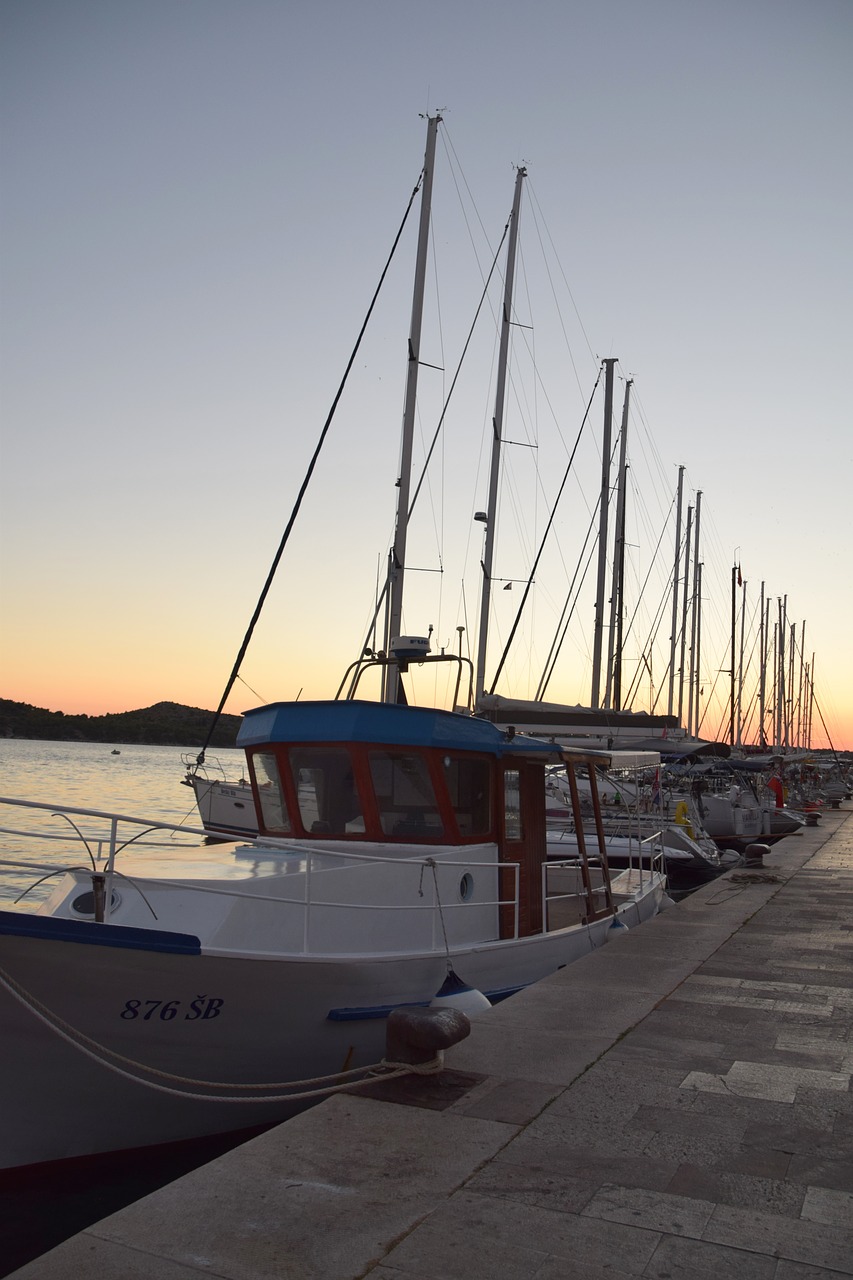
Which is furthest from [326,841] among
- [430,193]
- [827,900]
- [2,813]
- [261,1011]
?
[2,813]

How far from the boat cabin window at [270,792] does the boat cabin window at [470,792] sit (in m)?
1.58

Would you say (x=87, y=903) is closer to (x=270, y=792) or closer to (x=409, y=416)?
(x=270, y=792)

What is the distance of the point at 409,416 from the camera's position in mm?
16766

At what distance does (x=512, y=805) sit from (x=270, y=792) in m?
2.40

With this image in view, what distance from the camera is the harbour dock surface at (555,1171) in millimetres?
3871

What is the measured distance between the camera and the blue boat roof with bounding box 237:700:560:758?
362 inches

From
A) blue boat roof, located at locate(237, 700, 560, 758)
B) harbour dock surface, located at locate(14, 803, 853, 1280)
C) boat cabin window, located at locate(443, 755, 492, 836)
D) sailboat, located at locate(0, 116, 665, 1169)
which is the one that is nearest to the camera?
harbour dock surface, located at locate(14, 803, 853, 1280)

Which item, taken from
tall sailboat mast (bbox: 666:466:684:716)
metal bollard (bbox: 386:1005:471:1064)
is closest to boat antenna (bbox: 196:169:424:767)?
metal bollard (bbox: 386:1005:471:1064)

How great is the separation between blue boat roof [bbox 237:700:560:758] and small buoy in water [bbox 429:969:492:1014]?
79.1 inches

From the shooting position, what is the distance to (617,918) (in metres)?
12.3

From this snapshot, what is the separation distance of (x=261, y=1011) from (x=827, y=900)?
32.3 feet

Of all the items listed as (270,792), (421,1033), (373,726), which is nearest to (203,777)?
(270,792)

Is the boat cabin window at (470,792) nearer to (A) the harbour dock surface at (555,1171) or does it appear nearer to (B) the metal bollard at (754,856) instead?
(A) the harbour dock surface at (555,1171)

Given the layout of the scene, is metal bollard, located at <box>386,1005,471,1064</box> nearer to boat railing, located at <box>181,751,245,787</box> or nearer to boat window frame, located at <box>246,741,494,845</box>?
boat window frame, located at <box>246,741,494,845</box>
